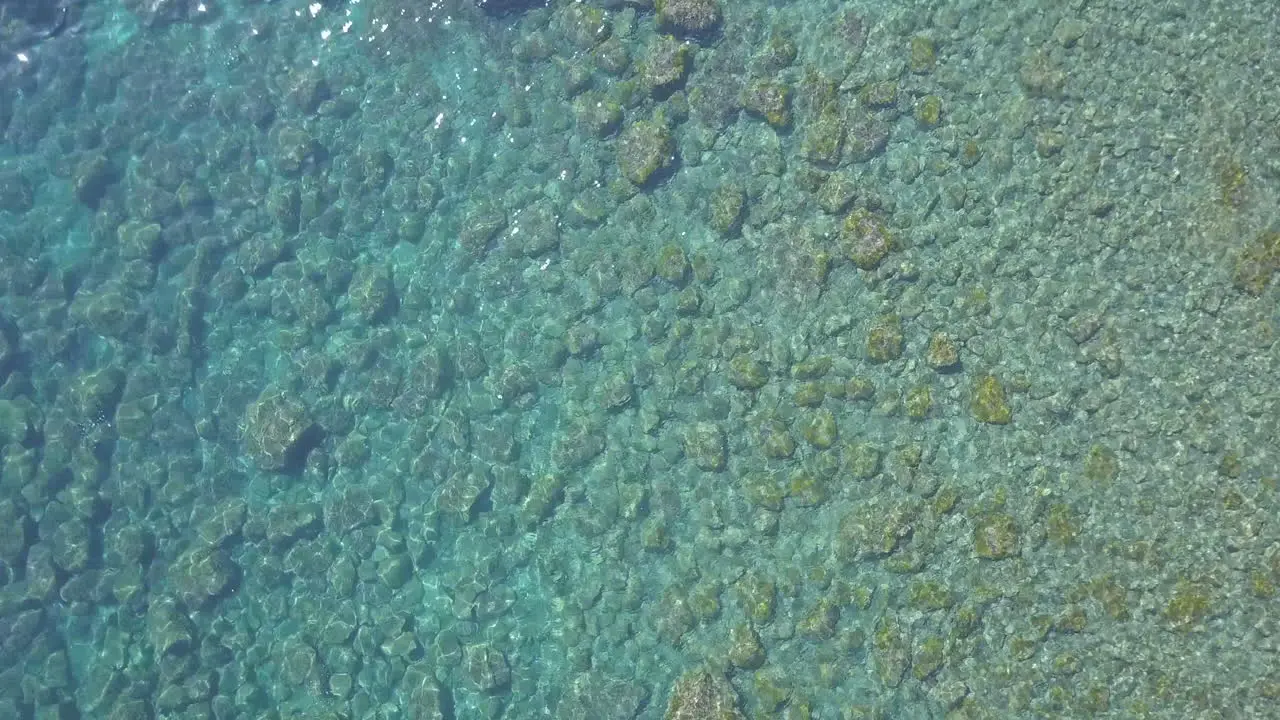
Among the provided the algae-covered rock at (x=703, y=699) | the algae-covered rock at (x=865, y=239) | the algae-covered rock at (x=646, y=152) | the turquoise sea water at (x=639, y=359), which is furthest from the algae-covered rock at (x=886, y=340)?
the algae-covered rock at (x=703, y=699)

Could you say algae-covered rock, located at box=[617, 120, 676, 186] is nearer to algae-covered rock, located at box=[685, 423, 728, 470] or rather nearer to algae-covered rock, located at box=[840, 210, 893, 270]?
algae-covered rock, located at box=[840, 210, 893, 270]

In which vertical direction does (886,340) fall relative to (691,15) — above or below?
below

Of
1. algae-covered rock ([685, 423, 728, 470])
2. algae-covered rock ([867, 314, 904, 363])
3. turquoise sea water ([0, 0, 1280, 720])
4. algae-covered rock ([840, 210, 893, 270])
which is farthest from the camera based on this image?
algae-covered rock ([685, 423, 728, 470])

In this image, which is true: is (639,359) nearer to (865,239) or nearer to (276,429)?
(865,239)

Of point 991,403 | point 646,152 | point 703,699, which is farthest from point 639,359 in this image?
point 991,403

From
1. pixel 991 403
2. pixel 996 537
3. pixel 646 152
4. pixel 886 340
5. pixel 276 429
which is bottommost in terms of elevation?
pixel 996 537

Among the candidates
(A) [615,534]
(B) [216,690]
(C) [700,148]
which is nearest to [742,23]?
(C) [700,148]

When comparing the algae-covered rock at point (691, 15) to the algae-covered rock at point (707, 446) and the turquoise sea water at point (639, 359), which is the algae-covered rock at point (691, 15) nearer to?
the turquoise sea water at point (639, 359)

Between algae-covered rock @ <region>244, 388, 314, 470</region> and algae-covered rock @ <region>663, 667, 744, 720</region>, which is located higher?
algae-covered rock @ <region>244, 388, 314, 470</region>

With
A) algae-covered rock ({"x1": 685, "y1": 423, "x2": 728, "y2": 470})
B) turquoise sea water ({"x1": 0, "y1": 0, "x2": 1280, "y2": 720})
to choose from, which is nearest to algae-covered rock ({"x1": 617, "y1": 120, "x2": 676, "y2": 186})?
turquoise sea water ({"x1": 0, "y1": 0, "x2": 1280, "y2": 720})

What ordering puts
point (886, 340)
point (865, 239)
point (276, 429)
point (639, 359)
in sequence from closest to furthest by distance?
point (886, 340) → point (865, 239) → point (639, 359) → point (276, 429)
